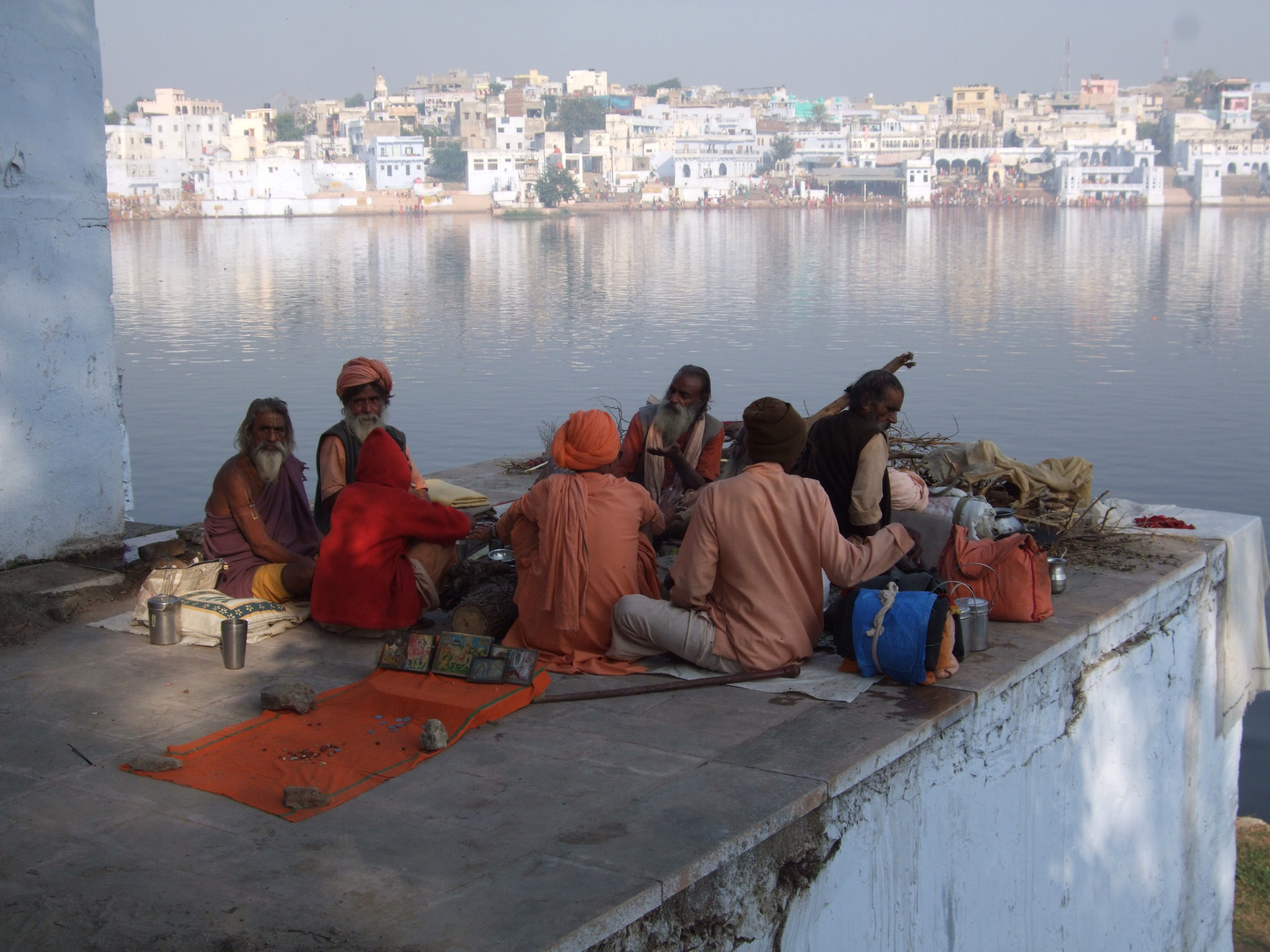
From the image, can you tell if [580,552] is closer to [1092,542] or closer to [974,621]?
[974,621]

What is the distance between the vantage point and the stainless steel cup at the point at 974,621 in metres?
3.54

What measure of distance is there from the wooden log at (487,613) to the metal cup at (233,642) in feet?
2.15

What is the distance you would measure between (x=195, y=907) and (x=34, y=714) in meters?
1.34

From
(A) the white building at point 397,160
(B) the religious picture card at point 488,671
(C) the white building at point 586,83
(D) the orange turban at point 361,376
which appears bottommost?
(B) the religious picture card at point 488,671

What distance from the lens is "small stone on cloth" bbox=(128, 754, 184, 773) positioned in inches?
116

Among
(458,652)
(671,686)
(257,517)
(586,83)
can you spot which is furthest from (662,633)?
(586,83)

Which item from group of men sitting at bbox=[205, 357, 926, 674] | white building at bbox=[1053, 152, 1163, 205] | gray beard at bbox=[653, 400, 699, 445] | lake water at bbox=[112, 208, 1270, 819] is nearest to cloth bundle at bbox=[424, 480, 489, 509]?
group of men sitting at bbox=[205, 357, 926, 674]

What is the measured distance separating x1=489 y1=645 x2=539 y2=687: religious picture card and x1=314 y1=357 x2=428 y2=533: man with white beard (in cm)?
115

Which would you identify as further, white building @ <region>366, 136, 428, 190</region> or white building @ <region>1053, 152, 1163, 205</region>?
white building @ <region>366, 136, 428, 190</region>

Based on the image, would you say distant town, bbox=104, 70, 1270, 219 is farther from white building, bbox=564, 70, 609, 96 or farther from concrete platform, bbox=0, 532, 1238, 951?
concrete platform, bbox=0, 532, 1238, 951

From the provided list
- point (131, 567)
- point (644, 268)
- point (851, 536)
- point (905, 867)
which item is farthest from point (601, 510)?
point (644, 268)

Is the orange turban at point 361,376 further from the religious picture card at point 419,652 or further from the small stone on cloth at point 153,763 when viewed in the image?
the small stone on cloth at point 153,763

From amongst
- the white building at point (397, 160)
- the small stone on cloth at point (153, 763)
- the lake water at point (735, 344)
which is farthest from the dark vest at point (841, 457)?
the white building at point (397, 160)

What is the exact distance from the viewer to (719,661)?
3486mm
